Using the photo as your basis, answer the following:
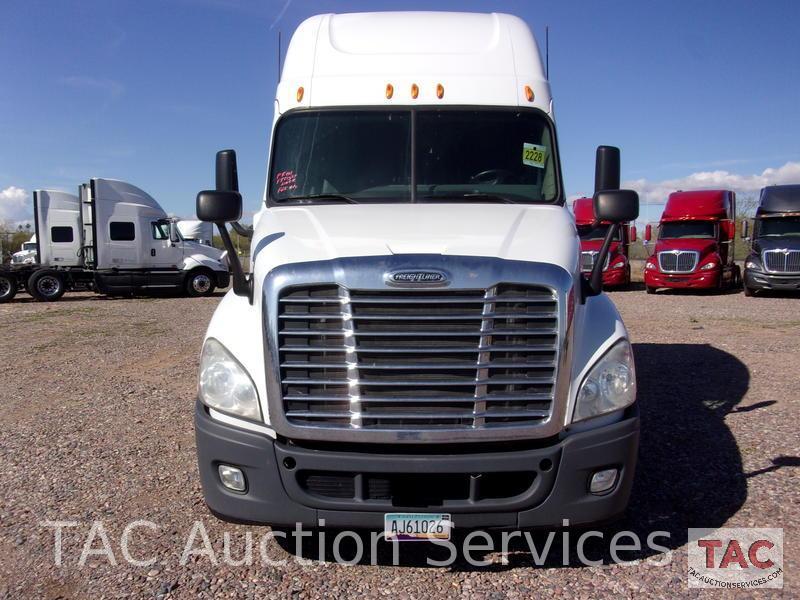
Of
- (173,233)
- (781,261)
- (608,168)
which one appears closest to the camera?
(608,168)

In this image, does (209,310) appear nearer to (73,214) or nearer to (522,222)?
(73,214)

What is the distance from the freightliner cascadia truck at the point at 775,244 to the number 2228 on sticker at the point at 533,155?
16.5 meters

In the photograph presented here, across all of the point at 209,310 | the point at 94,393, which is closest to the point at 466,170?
the point at 94,393

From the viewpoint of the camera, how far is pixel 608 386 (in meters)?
3.29

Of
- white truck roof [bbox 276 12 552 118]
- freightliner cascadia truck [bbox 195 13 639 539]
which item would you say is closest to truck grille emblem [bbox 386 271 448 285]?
freightliner cascadia truck [bbox 195 13 639 539]

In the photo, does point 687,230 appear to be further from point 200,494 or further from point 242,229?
point 200,494

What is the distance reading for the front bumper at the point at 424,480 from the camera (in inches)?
121

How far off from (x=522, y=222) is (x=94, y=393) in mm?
5799

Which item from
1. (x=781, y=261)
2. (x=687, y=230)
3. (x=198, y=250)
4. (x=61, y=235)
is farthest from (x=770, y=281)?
(x=61, y=235)

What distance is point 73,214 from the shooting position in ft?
70.2

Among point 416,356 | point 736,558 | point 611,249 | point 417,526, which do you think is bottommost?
point 736,558

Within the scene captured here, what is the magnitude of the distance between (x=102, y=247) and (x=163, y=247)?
188 cm

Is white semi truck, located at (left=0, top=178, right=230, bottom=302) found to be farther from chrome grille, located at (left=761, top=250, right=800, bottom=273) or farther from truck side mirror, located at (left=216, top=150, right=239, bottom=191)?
truck side mirror, located at (left=216, top=150, right=239, bottom=191)

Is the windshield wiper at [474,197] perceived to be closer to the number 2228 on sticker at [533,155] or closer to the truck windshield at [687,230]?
the number 2228 on sticker at [533,155]
